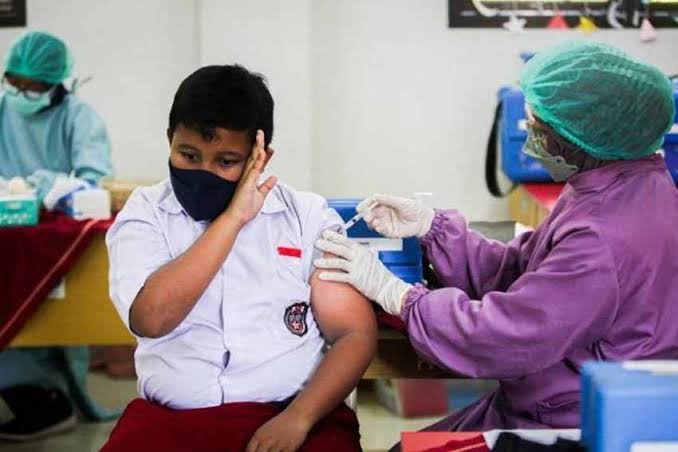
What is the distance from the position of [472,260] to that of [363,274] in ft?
0.96

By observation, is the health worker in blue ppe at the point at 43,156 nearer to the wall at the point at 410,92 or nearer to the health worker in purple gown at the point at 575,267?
the wall at the point at 410,92

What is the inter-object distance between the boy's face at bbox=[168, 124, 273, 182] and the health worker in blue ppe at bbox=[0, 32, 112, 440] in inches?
68.4

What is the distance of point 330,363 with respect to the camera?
149 cm

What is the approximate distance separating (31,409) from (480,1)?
2605mm

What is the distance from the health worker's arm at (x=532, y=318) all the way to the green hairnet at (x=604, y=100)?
18 cm

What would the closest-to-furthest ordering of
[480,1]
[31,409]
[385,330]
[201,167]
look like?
[201,167]
[385,330]
[31,409]
[480,1]

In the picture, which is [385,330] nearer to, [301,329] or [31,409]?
[301,329]

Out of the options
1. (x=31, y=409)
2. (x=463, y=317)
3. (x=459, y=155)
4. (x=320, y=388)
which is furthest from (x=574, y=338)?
(x=459, y=155)

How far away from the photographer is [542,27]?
410 centimetres

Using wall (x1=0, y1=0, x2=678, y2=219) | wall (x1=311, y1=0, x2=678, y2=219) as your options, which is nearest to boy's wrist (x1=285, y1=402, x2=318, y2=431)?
wall (x1=0, y1=0, x2=678, y2=219)

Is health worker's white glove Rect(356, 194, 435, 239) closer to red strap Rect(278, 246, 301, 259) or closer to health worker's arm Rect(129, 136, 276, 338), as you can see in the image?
red strap Rect(278, 246, 301, 259)

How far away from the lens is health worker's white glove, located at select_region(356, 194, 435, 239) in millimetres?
1729

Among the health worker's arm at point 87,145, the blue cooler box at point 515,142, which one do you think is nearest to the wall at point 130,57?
the health worker's arm at point 87,145

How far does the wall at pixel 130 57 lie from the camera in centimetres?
416
